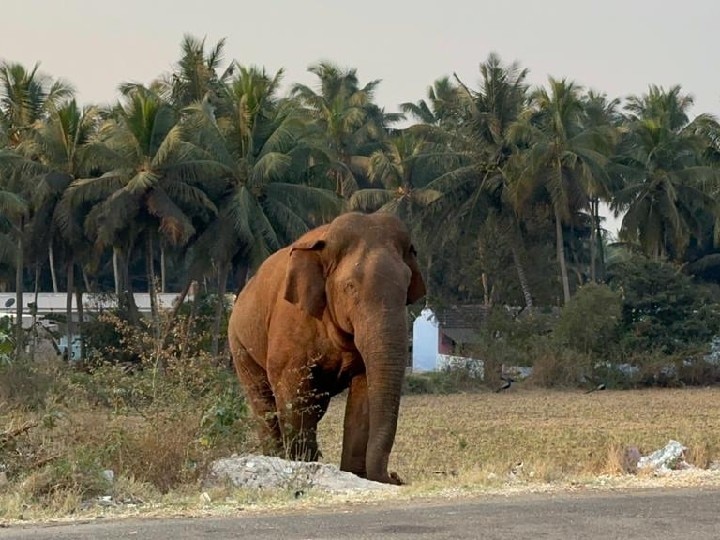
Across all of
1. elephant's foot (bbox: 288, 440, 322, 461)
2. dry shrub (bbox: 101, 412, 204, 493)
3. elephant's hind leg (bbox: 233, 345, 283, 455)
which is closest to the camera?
dry shrub (bbox: 101, 412, 204, 493)

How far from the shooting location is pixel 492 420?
90.9 feet

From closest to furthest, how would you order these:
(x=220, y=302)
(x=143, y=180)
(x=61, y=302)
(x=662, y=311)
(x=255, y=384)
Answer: (x=255, y=384) < (x=220, y=302) < (x=143, y=180) < (x=662, y=311) < (x=61, y=302)

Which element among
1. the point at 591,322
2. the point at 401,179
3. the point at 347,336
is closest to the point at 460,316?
the point at 401,179

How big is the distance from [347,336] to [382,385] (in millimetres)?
963

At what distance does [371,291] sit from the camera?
11477mm

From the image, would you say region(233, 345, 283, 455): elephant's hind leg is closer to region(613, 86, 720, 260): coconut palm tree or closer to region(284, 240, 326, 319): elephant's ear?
region(284, 240, 326, 319): elephant's ear

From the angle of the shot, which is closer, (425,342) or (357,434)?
(357,434)

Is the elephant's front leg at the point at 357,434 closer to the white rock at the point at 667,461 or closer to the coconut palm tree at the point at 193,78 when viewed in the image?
the white rock at the point at 667,461

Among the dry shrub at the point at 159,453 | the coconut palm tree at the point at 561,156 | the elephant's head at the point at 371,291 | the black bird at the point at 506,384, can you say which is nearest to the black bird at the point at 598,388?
the black bird at the point at 506,384

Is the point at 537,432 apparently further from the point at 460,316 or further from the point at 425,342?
the point at 425,342

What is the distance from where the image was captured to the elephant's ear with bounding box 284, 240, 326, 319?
12.1 meters

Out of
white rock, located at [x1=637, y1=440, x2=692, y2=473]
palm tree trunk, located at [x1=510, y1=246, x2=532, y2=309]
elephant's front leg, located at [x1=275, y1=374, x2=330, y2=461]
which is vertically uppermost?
palm tree trunk, located at [x1=510, y1=246, x2=532, y2=309]

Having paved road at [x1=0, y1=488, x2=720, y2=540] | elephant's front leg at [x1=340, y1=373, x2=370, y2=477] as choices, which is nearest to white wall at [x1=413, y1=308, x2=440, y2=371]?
elephant's front leg at [x1=340, y1=373, x2=370, y2=477]

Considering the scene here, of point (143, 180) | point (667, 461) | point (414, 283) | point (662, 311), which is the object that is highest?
point (143, 180)
